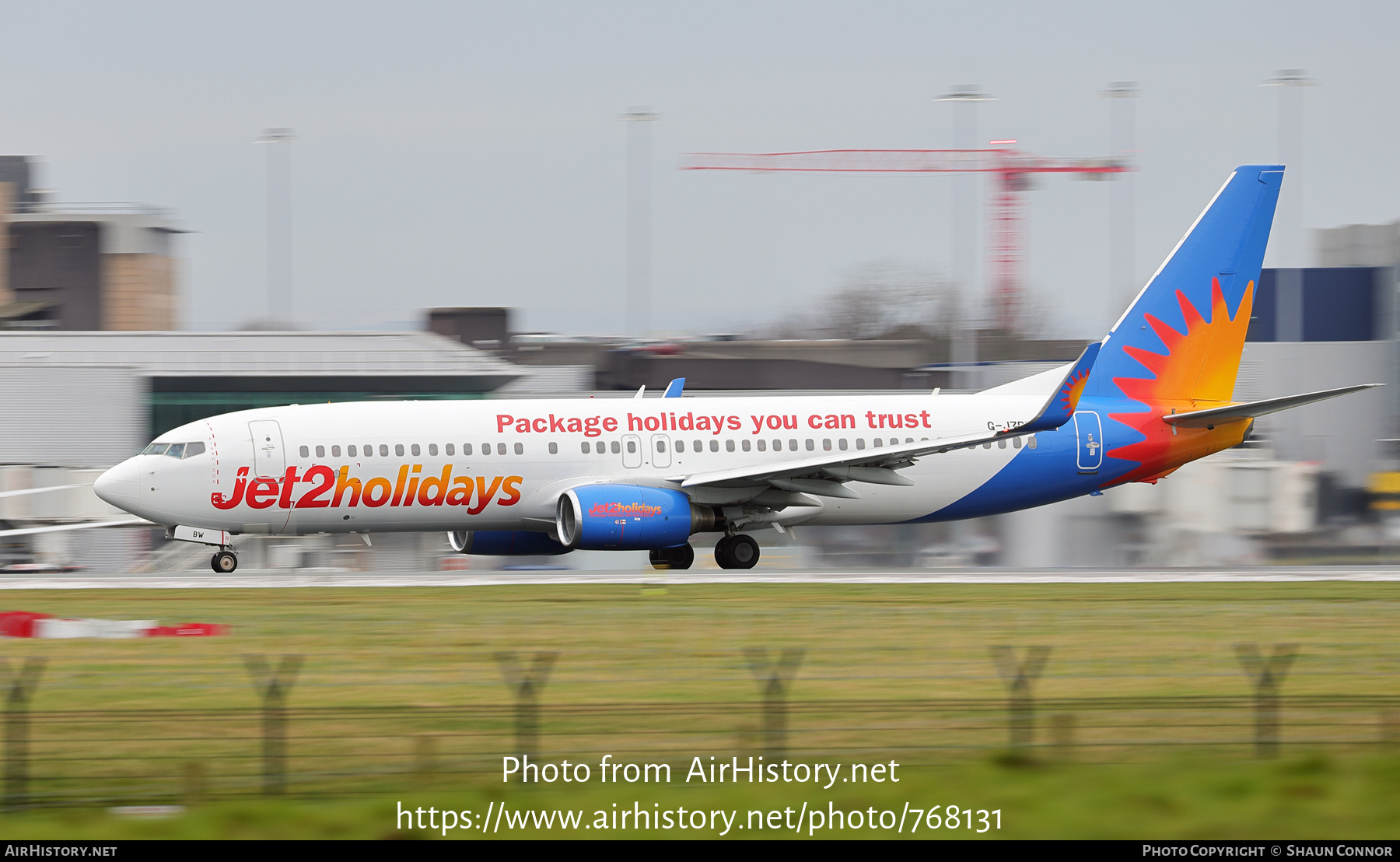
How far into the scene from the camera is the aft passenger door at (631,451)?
29.7 m

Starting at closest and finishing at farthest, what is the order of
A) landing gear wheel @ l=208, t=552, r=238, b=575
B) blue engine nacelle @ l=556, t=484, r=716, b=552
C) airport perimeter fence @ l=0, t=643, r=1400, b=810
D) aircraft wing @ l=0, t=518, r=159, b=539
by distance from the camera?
airport perimeter fence @ l=0, t=643, r=1400, b=810, blue engine nacelle @ l=556, t=484, r=716, b=552, landing gear wheel @ l=208, t=552, r=238, b=575, aircraft wing @ l=0, t=518, r=159, b=539

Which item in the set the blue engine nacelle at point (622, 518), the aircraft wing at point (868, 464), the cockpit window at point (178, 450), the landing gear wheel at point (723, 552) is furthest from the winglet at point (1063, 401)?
the cockpit window at point (178, 450)

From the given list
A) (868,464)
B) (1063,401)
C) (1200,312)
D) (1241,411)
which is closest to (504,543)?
(868,464)

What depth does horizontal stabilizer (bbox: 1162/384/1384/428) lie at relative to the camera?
28922 millimetres

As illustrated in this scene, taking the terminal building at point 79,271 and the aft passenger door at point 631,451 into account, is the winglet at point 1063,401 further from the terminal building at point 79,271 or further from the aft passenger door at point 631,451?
the terminal building at point 79,271

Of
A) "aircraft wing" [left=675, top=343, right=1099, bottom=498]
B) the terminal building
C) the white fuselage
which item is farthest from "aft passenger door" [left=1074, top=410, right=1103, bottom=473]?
the terminal building

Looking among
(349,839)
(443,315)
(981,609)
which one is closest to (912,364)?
(443,315)

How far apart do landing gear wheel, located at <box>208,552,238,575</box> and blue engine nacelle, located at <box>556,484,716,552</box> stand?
20.0 feet

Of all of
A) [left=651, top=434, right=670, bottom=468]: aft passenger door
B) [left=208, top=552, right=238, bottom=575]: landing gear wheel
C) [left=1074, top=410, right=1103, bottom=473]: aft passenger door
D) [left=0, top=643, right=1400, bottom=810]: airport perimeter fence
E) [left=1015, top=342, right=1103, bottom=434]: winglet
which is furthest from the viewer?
[left=1074, top=410, right=1103, bottom=473]: aft passenger door

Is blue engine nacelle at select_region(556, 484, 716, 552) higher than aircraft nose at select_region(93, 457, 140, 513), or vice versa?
aircraft nose at select_region(93, 457, 140, 513)

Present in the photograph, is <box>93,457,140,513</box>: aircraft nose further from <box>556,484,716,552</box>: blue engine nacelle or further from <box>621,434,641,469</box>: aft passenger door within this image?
<box>621,434,641,469</box>: aft passenger door

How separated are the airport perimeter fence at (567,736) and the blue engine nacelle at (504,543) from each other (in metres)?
17.1

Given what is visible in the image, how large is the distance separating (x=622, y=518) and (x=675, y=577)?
5.11 feet

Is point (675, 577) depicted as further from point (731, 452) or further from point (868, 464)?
point (868, 464)
